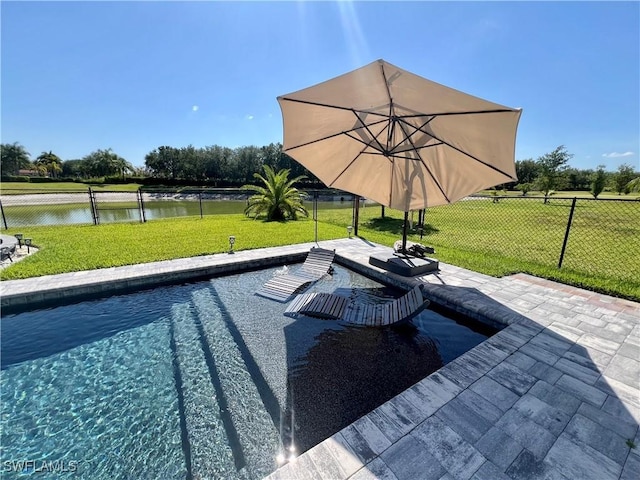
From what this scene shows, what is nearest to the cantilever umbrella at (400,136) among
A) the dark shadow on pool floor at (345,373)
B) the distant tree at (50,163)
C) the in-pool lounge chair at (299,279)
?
the in-pool lounge chair at (299,279)

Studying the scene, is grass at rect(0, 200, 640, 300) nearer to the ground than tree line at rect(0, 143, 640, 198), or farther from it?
nearer to the ground

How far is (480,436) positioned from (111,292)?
590 centimetres

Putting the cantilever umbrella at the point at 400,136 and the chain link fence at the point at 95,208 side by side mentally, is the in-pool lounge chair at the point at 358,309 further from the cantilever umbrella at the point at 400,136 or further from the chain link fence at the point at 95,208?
the chain link fence at the point at 95,208

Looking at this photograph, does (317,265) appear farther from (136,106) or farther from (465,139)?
(136,106)

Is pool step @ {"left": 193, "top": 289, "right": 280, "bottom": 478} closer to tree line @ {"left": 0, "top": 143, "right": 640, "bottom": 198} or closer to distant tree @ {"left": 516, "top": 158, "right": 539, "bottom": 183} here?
tree line @ {"left": 0, "top": 143, "right": 640, "bottom": 198}

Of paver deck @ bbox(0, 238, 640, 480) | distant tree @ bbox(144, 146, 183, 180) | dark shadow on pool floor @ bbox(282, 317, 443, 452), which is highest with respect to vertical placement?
distant tree @ bbox(144, 146, 183, 180)

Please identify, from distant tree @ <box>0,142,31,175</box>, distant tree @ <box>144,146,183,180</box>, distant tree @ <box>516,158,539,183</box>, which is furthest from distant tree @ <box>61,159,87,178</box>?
distant tree @ <box>516,158,539,183</box>

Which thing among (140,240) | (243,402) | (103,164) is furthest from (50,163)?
(243,402)

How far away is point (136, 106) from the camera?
25.8 m

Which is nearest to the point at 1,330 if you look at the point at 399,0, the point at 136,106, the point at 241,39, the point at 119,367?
the point at 119,367

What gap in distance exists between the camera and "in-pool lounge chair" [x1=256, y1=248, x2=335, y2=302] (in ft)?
16.7

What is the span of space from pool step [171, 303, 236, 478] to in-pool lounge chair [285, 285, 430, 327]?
149 centimetres

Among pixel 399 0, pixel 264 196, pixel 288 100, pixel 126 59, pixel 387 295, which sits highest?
pixel 126 59

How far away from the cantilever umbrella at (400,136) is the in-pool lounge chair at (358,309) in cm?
234
